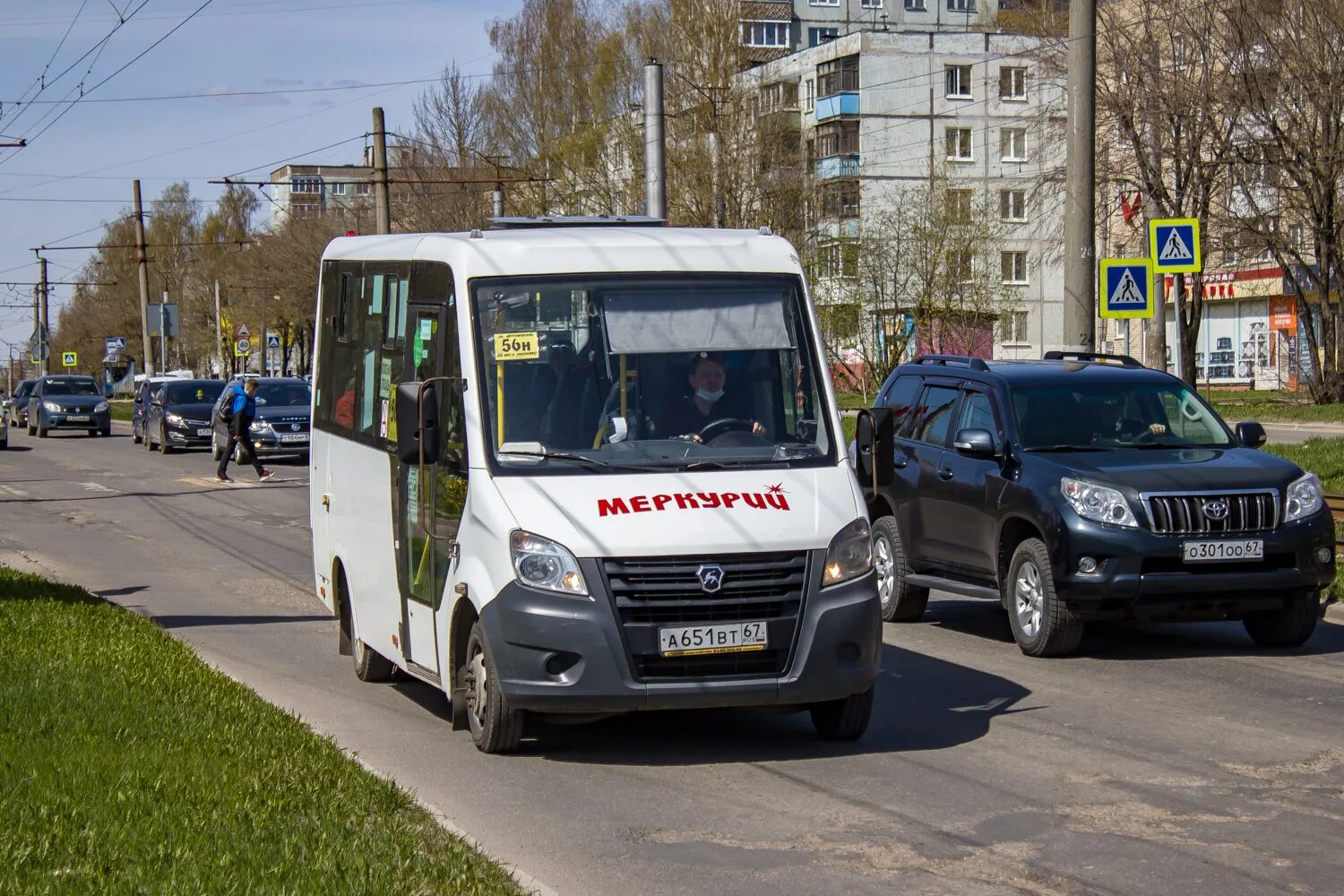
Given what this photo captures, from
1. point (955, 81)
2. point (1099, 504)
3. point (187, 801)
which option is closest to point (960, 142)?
point (955, 81)

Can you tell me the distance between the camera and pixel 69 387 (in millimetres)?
54062

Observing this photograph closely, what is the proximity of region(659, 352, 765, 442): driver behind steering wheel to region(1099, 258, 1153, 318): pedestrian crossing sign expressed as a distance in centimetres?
994

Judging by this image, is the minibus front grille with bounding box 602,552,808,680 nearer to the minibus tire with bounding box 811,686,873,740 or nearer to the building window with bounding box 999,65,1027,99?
the minibus tire with bounding box 811,686,873,740

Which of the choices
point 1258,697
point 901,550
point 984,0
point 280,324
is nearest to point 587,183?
point 280,324

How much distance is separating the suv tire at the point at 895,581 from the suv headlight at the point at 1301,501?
9.45ft

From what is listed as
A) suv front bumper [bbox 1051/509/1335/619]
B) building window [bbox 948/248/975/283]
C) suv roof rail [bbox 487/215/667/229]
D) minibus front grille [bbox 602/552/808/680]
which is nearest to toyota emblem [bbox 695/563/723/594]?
minibus front grille [bbox 602/552/808/680]

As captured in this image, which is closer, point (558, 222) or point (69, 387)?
point (558, 222)

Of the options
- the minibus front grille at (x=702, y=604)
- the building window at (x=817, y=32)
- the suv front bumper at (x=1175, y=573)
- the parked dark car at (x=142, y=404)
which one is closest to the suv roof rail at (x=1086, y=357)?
the suv front bumper at (x=1175, y=573)

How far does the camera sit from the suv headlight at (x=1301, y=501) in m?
11.1

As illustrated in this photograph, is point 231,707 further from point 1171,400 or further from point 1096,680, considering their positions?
point 1171,400

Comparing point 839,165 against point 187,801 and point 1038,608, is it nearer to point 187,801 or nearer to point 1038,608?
point 1038,608

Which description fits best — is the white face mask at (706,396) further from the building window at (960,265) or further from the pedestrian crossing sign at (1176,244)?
the building window at (960,265)

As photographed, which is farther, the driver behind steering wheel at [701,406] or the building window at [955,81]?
the building window at [955,81]

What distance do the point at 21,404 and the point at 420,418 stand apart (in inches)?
2143
